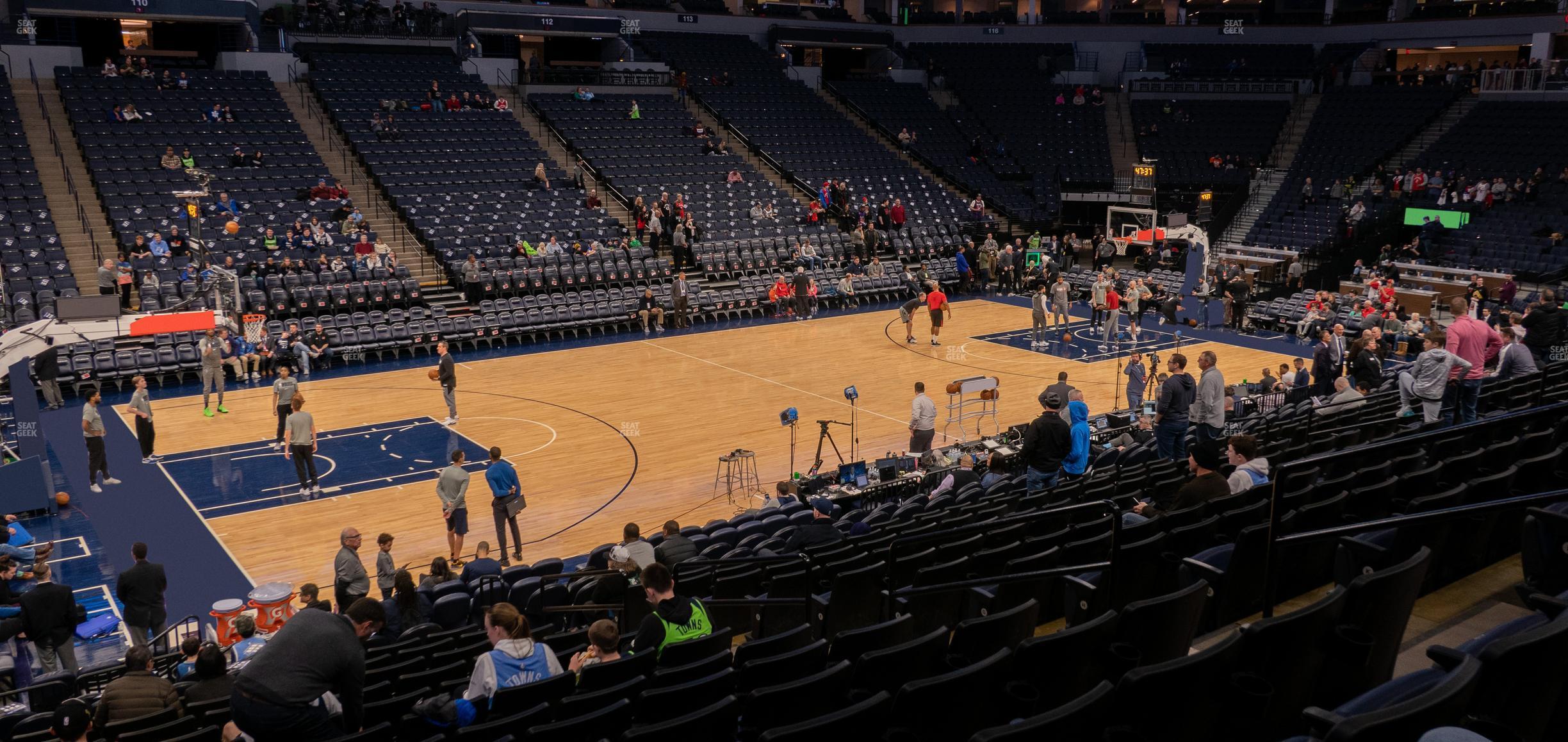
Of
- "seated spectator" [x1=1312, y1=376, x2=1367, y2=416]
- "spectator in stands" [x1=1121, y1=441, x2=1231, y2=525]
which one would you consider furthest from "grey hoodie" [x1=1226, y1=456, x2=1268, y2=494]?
"seated spectator" [x1=1312, y1=376, x2=1367, y2=416]

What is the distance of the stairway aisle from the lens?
26094 mm

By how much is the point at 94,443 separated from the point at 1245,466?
1523 cm

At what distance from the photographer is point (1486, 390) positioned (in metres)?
13.0

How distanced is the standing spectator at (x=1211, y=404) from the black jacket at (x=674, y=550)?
643 centimetres

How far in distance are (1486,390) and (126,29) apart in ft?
135

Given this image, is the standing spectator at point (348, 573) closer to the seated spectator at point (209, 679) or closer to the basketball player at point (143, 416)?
the seated spectator at point (209, 679)

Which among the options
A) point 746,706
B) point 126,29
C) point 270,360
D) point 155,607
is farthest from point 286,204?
point 746,706

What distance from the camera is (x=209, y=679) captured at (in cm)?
730

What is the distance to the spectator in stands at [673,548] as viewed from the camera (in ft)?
34.5

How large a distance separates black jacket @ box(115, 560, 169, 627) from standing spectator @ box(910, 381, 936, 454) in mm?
9434

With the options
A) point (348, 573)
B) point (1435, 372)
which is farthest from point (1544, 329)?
point (348, 573)

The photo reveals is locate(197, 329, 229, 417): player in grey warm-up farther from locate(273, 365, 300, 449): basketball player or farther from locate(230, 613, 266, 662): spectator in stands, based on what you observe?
locate(230, 613, 266, 662): spectator in stands

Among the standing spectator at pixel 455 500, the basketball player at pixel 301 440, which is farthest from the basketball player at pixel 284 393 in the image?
the standing spectator at pixel 455 500

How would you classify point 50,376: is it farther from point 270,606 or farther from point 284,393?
point 270,606
